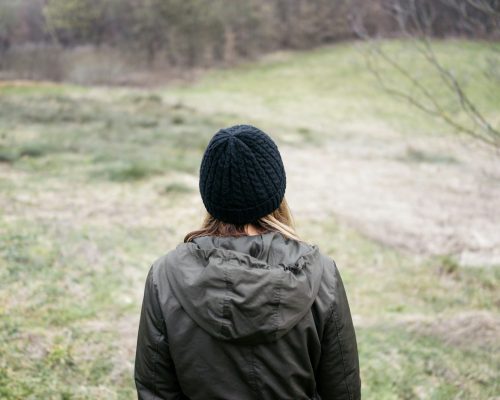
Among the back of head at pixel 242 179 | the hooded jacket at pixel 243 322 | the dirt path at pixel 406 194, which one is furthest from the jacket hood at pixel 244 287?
the dirt path at pixel 406 194

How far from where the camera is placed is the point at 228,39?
31.7m

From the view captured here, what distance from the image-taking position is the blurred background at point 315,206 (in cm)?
371

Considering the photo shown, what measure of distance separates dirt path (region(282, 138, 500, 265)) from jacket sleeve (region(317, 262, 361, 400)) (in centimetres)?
392

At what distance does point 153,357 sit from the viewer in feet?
5.46

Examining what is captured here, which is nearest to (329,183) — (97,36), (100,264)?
(100,264)

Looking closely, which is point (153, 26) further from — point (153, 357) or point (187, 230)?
point (153, 357)

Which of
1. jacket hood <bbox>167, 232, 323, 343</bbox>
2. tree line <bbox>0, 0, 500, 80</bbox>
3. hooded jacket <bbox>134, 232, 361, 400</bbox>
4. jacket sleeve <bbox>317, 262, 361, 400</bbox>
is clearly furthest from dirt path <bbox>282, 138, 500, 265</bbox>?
tree line <bbox>0, 0, 500, 80</bbox>

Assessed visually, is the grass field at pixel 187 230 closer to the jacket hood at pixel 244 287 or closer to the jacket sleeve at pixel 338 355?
the jacket sleeve at pixel 338 355

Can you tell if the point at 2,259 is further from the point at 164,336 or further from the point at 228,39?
the point at 228,39

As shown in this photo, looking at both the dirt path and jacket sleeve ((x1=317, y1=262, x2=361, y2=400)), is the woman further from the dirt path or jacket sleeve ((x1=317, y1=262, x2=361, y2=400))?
the dirt path

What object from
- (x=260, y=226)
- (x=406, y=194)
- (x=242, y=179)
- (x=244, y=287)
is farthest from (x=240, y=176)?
(x=406, y=194)

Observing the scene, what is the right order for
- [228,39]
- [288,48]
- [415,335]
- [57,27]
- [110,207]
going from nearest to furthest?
[415,335], [110,207], [57,27], [228,39], [288,48]

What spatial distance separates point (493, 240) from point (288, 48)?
3103 cm

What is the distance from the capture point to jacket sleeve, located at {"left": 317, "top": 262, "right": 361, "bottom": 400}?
5.34 ft
